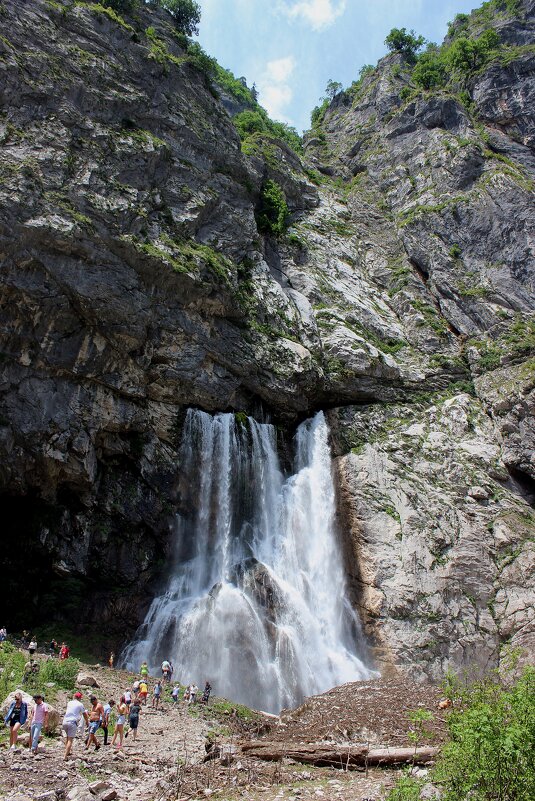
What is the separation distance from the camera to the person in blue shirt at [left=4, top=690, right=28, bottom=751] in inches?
400

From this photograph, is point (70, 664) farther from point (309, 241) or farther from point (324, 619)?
point (309, 241)

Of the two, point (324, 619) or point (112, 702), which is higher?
point (324, 619)

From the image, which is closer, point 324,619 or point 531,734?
point 531,734

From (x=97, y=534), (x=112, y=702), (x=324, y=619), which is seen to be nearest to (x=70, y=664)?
(x=112, y=702)

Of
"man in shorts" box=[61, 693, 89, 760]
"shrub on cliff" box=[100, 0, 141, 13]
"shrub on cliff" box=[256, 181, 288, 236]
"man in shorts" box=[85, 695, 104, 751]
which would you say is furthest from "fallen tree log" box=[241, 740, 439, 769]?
"shrub on cliff" box=[100, 0, 141, 13]

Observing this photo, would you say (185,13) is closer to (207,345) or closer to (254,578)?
(207,345)

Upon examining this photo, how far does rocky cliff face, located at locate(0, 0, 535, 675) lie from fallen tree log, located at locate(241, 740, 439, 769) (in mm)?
12129

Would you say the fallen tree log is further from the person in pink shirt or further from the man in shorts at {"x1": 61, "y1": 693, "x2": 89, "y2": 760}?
the person in pink shirt

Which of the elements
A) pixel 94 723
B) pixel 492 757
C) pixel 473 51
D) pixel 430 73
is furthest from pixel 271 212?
pixel 492 757

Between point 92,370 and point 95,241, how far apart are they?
5.56 m

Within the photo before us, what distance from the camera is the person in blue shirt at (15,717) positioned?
10.1m

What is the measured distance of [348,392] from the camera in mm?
31625

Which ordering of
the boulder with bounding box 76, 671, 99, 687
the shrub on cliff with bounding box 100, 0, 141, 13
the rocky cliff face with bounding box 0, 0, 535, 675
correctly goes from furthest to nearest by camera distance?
the shrub on cliff with bounding box 100, 0, 141, 13 → the rocky cliff face with bounding box 0, 0, 535, 675 → the boulder with bounding box 76, 671, 99, 687

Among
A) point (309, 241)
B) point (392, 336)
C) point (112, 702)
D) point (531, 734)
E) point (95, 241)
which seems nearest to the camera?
point (531, 734)
